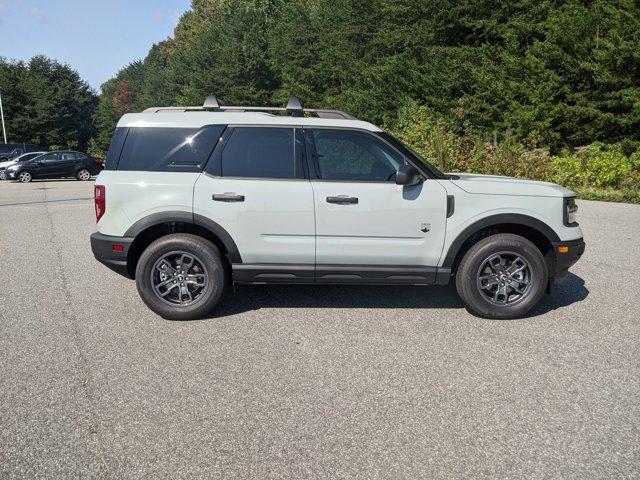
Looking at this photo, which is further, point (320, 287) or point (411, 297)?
point (320, 287)

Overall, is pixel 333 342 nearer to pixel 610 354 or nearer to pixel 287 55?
pixel 610 354

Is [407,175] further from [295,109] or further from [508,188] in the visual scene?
[295,109]

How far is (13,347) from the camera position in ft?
13.2

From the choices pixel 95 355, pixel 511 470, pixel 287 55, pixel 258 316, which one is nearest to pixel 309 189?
pixel 258 316

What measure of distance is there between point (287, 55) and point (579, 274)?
32829 millimetres

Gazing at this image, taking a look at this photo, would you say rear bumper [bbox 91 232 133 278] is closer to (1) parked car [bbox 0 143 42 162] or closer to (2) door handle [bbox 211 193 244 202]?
(2) door handle [bbox 211 193 244 202]

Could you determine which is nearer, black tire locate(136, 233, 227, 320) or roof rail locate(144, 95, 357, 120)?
black tire locate(136, 233, 227, 320)

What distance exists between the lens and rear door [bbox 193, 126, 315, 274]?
4.48 metres

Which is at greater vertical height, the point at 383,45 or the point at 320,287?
the point at 383,45

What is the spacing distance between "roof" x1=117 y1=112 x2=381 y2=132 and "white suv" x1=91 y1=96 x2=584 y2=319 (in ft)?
0.04

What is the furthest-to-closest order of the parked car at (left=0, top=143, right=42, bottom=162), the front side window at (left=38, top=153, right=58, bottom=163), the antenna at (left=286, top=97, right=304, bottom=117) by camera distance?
the parked car at (left=0, top=143, right=42, bottom=162) → the front side window at (left=38, top=153, right=58, bottom=163) → the antenna at (left=286, top=97, right=304, bottom=117)

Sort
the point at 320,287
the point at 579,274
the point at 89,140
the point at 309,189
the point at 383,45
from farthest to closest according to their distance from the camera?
the point at 89,140
the point at 383,45
the point at 579,274
the point at 320,287
the point at 309,189

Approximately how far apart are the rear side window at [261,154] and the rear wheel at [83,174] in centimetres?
2379

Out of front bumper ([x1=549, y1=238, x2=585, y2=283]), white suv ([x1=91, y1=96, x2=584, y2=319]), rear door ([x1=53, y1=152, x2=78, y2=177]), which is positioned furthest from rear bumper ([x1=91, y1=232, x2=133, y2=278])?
rear door ([x1=53, y1=152, x2=78, y2=177])
